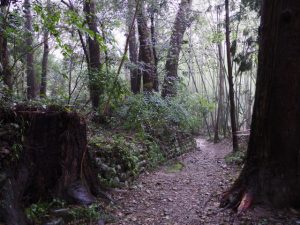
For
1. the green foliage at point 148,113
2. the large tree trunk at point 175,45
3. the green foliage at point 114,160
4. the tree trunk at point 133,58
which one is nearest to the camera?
the green foliage at point 114,160

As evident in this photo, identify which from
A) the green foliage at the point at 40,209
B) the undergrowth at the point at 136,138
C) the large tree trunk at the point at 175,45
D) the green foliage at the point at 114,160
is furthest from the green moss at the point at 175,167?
the green foliage at the point at 40,209

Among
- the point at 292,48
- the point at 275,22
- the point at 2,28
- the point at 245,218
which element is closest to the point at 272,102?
the point at 292,48

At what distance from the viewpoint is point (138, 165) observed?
6125mm

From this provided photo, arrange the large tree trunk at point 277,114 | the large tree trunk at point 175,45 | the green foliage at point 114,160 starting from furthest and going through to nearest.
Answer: the large tree trunk at point 175,45, the green foliage at point 114,160, the large tree trunk at point 277,114

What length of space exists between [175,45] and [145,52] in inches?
82.6

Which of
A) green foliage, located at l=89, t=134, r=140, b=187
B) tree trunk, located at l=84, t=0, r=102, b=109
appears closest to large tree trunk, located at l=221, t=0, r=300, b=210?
green foliage, located at l=89, t=134, r=140, b=187

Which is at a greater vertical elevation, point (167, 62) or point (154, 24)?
point (154, 24)

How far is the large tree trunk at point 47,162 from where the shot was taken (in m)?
3.12

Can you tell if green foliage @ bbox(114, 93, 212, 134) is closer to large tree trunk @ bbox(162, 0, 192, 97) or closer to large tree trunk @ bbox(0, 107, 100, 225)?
large tree trunk @ bbox(162, 0, 192, 97)

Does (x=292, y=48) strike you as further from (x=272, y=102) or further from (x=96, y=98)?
(x=96, y=98)

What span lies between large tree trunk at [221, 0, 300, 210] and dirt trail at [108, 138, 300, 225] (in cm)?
25

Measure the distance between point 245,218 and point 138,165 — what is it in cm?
313

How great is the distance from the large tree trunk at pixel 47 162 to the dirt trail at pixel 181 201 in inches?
28.4

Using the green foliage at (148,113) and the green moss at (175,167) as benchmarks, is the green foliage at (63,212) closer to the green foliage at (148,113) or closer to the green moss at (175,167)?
the green moss at (175,167)
